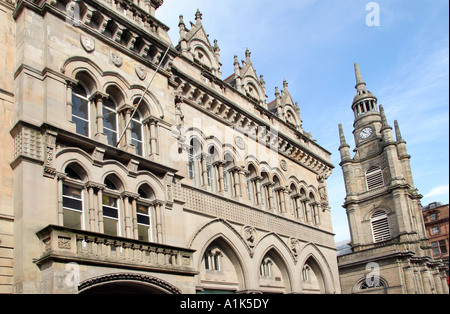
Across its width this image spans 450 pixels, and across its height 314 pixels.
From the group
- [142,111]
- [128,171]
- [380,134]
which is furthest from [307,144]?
[380,134]

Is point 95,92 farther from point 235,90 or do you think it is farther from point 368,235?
point 368,235

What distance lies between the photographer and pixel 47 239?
13766 millimetres

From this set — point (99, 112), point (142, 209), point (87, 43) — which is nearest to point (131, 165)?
point (142, 209)

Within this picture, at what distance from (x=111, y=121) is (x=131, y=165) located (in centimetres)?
198

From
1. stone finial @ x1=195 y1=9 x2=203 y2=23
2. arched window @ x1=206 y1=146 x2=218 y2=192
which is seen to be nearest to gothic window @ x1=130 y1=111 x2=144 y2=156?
arched window @ x1=206 y1=146 x2=218 y2=192

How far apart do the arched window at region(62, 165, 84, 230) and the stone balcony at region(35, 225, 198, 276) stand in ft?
4.03

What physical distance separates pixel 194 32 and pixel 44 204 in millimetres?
14260

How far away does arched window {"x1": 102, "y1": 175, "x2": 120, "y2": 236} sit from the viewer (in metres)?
16.4

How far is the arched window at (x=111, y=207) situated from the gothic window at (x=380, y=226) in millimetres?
46396

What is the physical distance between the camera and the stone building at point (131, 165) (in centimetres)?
1445

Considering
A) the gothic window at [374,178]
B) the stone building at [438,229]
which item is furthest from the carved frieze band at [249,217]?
the stone building at [438,229]

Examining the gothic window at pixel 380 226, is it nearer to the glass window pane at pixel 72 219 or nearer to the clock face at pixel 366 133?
the clock face at pixel 366 133

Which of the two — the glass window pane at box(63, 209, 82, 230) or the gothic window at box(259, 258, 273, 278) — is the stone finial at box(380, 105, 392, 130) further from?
the glass window pane at box(63, 209, 82, 230)

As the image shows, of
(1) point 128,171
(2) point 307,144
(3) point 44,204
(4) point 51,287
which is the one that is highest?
(2) point 307,144
